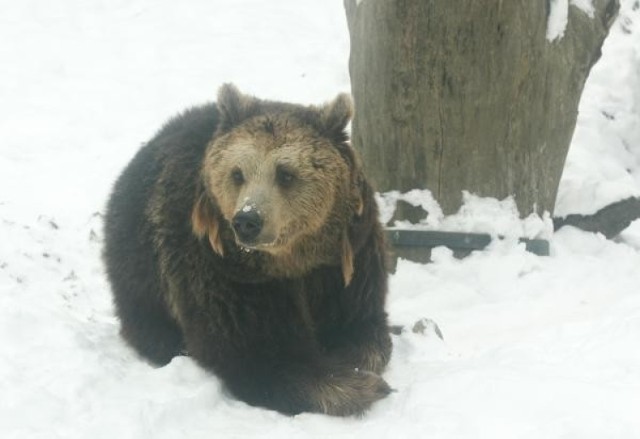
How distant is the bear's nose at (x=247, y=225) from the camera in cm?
424

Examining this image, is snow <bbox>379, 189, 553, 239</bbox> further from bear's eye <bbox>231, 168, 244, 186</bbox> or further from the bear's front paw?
bear's eye <bbox>231, 168, 244, 186</bbox>

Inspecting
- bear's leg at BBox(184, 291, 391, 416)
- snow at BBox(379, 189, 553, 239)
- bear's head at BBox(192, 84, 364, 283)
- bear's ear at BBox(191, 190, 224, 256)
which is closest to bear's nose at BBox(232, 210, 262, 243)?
bear's head at BBox(192, 84, 364, 283)

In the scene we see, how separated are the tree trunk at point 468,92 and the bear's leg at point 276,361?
102 inches

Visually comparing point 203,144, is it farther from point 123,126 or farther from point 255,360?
point 123,126

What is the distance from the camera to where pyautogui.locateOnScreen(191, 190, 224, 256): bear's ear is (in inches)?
186

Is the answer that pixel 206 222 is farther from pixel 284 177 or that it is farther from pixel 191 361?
pixel 191 361

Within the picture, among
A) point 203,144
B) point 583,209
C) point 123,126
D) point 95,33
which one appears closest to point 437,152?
point 583,209

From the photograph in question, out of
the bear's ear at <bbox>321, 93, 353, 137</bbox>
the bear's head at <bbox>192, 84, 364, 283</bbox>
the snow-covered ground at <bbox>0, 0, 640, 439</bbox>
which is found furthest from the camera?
the bear's ear at <bbox>321, 93, 353, 137</bbox>

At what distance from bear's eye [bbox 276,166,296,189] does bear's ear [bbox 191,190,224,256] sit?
0.44 m

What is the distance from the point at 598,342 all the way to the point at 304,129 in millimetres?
1875

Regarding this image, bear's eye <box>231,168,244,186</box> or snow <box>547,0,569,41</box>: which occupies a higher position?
bear's eye <box>231,168,244,186</box>

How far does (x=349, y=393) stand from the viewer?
4516 mm

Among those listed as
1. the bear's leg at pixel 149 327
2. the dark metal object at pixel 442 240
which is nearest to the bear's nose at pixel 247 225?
the bear's leg at pixel 149 327

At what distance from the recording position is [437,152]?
705 centimetres
